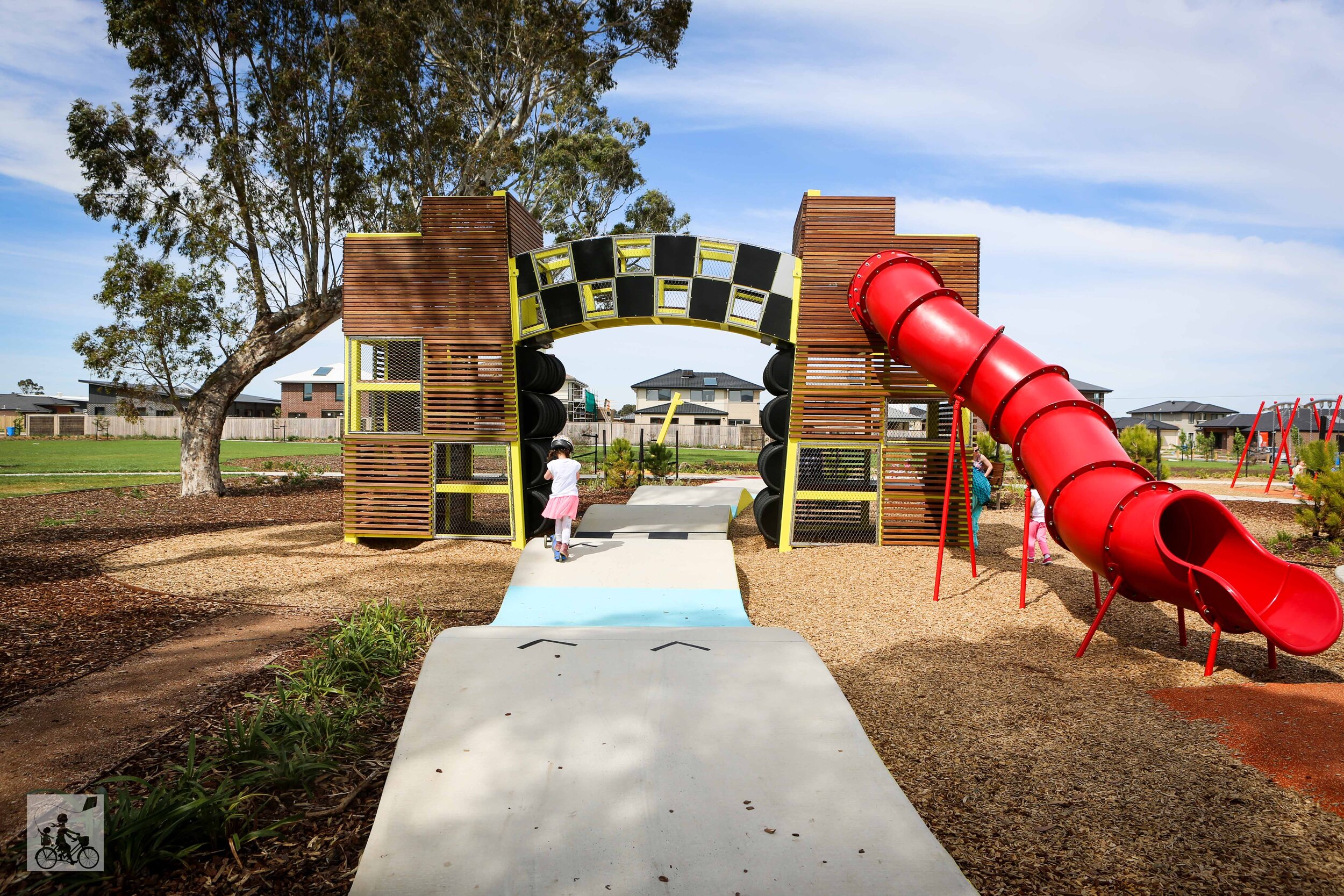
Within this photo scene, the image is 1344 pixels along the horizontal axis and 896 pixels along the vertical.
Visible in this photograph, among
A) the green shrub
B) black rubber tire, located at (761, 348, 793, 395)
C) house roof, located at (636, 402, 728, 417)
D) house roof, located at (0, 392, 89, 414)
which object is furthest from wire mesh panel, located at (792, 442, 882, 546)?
house roof, located at (0, 392, 89, 414)

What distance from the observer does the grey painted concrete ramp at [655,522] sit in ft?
40.1

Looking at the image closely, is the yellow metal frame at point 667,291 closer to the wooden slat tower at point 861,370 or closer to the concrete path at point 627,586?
the wooden slat tower at point 861,370

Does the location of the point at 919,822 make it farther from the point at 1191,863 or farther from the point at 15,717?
the point at 15,717

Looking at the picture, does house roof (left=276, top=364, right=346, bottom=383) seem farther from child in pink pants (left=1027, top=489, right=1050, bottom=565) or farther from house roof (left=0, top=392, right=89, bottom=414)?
child in pink pants (left=1027, top=489, right=1050, bottom=565)

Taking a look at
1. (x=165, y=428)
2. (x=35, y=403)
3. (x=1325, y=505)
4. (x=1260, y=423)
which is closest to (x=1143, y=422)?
(x=1260, y=423)

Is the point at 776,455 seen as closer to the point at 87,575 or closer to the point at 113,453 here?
the point at 87,575

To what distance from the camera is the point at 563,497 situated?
374 inches

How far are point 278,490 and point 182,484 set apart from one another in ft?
7.74

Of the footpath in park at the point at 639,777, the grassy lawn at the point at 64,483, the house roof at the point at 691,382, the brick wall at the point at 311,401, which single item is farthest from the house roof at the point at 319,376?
the footpath in park at the point at 639,777

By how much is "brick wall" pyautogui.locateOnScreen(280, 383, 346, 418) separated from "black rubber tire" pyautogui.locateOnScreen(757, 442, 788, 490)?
226 feet

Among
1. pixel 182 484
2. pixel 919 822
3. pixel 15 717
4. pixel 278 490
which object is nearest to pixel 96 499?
pixel 182 484

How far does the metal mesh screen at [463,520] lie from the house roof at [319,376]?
6513 centimetres

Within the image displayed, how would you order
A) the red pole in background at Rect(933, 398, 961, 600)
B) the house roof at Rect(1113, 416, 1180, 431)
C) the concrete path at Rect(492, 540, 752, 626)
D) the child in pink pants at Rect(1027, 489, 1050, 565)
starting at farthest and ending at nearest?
1. the house roof at Rect(1113, 416, 1180, 431)
2. the child in pink pants at Rect(1027, 489, 1050, 565)
3. the red pole in background at Rect(933, 398, 961, 600)
4. the concrete path at Rect(492, 540, 752, 626)

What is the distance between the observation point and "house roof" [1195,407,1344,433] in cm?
5391
